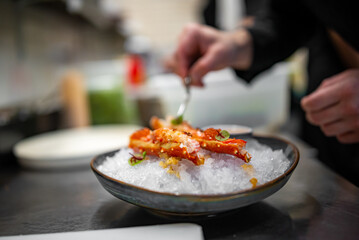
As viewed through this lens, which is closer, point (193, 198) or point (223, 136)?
Answer: point (193, 198)

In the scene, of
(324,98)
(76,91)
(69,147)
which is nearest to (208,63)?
(324,98)

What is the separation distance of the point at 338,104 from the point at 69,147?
36.3 inches

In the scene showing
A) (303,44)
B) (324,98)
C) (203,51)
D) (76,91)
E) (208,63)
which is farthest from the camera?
(76,91)

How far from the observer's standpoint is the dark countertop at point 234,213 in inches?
19.0

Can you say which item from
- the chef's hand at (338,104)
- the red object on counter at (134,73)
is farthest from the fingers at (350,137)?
the red object on counter at (134,73)

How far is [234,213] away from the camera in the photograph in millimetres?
531

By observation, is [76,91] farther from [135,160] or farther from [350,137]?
[350,137]

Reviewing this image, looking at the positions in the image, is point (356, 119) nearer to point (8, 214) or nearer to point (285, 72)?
point (285, 72)

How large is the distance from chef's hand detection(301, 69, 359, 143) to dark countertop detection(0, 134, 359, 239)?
133mm

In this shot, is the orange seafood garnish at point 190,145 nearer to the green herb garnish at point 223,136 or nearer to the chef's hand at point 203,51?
the green herb garnish at point 223,136

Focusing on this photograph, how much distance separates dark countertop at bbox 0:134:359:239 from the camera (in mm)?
481

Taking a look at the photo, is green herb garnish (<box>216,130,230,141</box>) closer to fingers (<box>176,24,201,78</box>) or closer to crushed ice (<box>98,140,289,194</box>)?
crushed ice (<box>98,140,289,194</box>)

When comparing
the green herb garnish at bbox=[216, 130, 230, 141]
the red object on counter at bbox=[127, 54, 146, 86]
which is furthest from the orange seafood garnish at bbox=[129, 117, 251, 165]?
the red object on counter at bbox=[127, 54, 146, 86]

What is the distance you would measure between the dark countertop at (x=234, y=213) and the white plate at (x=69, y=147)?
136 millimetres
